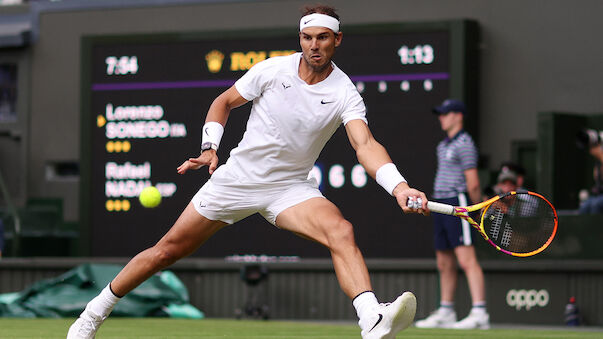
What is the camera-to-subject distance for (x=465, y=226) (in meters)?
9.87

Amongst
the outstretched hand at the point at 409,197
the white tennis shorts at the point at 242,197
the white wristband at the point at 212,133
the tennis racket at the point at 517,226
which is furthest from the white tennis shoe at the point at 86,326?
the tennis racket at the point at 517,226

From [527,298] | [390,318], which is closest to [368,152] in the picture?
[390,318]

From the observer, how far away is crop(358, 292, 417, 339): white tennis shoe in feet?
19.0

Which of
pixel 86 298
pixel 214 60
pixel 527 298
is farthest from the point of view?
pixel 214 60

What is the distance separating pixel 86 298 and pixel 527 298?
378 centimetres

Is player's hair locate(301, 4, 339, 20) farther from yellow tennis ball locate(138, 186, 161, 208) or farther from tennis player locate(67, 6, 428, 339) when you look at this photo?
yellow tennis ball locate(138, 186, 161, 208)

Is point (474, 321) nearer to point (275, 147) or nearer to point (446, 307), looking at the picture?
point (446, 307)

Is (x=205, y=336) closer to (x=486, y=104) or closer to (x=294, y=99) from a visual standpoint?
(x=294, y=99)

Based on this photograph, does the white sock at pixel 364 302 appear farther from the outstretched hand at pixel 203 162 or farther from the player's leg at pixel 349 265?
the outstretched hand at pixel 203 162

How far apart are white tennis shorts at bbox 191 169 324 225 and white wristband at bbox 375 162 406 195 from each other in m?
0.61

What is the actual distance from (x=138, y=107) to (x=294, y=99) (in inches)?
242

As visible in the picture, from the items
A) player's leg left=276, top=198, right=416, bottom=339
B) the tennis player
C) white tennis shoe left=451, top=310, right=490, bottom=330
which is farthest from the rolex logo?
player's leg left=276, top=198, right=416, bottom=339

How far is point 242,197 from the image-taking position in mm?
6660

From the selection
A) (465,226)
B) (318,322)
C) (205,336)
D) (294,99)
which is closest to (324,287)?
(318,322)
